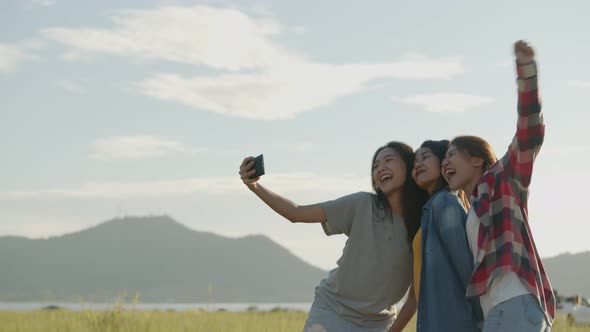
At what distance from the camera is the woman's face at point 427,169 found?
14.5 feet

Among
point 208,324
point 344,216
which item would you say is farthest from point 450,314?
point 208,324

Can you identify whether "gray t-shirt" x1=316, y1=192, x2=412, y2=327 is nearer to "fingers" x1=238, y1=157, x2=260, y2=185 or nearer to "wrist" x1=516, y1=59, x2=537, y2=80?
"fingers" x1=238, y1=157, x2=260, y2=185

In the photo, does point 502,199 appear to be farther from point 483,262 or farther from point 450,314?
point 450,314

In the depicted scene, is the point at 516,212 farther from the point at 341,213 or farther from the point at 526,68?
the point at 341,213

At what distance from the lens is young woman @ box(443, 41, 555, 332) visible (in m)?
3.64

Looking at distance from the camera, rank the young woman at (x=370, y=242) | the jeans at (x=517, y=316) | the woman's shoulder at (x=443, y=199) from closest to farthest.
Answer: the jeans at (x=517, y=316)
the woman's shoulder at (x=443, y=199)
the young woman at (x=370, y=242)

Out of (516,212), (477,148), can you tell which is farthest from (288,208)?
(516,212)

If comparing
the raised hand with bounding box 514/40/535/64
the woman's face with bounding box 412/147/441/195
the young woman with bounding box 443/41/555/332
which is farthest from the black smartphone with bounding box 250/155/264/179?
the raised hand with bounding box 514/40/535/64

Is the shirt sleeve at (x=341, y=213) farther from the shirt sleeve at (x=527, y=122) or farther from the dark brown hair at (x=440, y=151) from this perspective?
the shirt sleeve at (x=527, y=122)

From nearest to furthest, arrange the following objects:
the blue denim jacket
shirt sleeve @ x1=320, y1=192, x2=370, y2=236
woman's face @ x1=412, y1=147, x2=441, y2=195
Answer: the blue denim jacket → woman's face @ x1=412, y1=147, x2=441, y2=195 → shirt sleeve @ x1=320, y1=192, x2=370, y2=236

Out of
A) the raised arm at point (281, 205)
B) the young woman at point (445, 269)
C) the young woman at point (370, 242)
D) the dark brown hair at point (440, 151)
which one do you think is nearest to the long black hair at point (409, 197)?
the young woman at point (370, 242)

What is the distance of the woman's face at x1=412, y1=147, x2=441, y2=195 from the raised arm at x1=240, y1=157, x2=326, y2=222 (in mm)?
561

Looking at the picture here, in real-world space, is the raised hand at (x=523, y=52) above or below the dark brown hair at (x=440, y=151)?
above

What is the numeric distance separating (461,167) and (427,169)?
0.36 m
